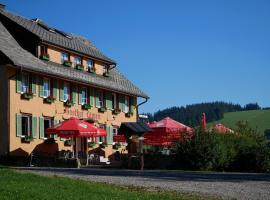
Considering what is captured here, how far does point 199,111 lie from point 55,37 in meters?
77.0

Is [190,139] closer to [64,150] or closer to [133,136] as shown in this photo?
[133,136]

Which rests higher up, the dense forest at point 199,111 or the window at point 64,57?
the dense forest at point 199,111

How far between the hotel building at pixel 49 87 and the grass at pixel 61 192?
1590cm

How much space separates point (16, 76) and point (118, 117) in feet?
37.5

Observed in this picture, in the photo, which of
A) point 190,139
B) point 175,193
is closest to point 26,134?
point 190,139

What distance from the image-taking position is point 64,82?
116ft

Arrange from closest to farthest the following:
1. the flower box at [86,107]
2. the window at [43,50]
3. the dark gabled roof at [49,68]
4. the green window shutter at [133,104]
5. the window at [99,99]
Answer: the dark gabled roof at [49,68] → the window at [43,50] → the flower box at [86,107] → the window at [99,99] → the green window shutter at [133,104]

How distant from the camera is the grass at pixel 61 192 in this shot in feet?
38.1

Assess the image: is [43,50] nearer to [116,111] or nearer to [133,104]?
[116,111]

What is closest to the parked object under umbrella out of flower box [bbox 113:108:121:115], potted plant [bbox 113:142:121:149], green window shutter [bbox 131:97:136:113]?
potted plant [bbox 113:142:121:149]

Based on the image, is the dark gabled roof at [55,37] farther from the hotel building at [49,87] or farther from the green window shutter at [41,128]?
the green window shutter at [41,128]

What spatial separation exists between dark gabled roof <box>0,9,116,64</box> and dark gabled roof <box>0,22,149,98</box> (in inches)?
46.3

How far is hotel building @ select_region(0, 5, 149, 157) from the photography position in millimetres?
30531

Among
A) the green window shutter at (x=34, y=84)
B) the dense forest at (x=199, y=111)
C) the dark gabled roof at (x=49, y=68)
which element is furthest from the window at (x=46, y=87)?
the dense forest at (x=199, y=111)
